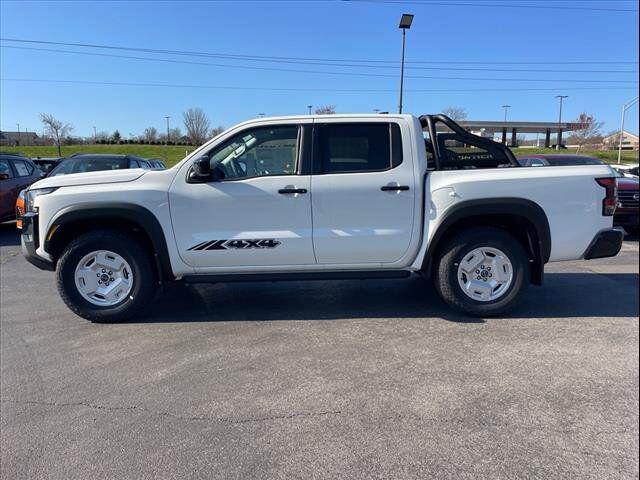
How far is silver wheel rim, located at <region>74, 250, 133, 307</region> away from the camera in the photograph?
4770 millimetres

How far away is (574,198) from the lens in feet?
15.3

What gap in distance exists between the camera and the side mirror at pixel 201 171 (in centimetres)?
454

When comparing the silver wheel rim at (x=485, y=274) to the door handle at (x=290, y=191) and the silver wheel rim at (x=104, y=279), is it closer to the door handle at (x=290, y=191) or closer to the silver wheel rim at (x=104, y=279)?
the door handle at (x=290, y=191)

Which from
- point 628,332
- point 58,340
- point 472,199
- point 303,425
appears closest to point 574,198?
point 472,199

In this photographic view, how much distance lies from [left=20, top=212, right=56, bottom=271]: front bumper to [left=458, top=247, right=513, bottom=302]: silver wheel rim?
414 cm

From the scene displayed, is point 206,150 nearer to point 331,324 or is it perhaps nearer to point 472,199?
point 331,324

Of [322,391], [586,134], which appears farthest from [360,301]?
[586,134]

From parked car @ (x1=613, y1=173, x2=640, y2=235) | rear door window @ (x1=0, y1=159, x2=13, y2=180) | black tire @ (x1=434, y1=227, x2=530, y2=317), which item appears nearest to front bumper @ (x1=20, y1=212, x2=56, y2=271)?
black tire @ (x1=434, y1=227, x2=530, y2=317)

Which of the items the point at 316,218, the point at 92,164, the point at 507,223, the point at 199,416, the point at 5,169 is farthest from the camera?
the point at 92,164

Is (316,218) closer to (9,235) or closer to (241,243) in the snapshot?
(241,243)

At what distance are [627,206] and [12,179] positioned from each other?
1290cm

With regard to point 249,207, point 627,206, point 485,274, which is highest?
point 249,207

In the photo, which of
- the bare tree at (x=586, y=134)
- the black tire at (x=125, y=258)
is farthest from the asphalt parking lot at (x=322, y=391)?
the bare tree at (x=586, y=134)

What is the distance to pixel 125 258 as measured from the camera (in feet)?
15.5
